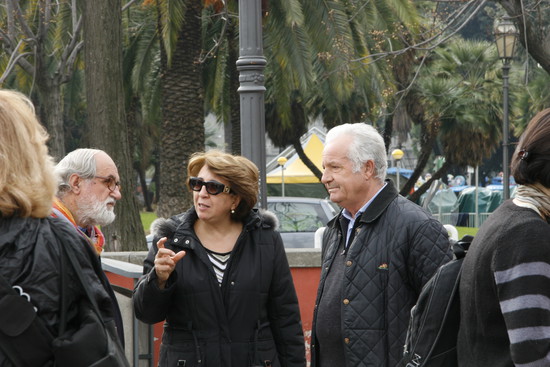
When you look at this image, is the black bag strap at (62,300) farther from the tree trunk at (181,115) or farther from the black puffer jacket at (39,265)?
the tree trunk at (181,115)

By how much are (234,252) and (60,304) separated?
173 centimetres

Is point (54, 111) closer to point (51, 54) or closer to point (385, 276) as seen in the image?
point (51, 54)

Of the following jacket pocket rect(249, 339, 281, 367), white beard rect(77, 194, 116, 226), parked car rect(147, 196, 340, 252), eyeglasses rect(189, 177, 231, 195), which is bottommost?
parked car rect(147, 196, 340, 252)

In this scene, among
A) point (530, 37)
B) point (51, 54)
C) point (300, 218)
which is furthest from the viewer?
point (51, 54)

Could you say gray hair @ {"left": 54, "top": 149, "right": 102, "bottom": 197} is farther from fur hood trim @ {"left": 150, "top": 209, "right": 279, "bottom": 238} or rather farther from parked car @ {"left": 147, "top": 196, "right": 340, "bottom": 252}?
parked car @ {"left": 147, "top": 196, "right": 340, "bottom": 252}

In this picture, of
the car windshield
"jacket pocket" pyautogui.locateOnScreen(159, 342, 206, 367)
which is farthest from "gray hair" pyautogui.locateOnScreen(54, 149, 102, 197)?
the car windshield

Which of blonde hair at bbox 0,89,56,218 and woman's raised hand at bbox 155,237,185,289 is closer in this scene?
blonde hair at bbox 0,89,56,218

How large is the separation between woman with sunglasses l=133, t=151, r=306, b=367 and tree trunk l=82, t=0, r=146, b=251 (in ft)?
20.0

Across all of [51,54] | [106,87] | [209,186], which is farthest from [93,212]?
[51,54]

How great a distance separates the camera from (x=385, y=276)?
12.4ft

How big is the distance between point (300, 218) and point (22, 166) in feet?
37.7

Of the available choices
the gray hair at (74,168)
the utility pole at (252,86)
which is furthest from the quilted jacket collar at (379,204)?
the utility pole at (252,86)

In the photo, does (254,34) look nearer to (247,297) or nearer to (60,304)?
(247,297)

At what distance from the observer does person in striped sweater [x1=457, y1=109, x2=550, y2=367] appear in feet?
7.98
